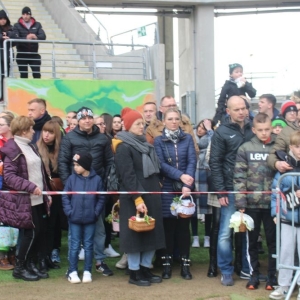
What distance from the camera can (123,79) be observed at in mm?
13836

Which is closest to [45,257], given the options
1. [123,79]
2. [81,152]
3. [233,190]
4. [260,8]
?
[81,152]

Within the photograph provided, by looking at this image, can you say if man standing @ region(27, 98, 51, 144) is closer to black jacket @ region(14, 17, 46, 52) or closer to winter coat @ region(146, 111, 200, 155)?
winter coat @ region(146, 111, 200, 155)

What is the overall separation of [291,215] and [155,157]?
1592 mm

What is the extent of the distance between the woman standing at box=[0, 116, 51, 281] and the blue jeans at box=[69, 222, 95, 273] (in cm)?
39

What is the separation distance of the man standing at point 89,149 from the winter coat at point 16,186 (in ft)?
1.87

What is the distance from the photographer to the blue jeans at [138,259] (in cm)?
620

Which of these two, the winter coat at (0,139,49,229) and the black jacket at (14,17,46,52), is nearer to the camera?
the winter coat at (0,139,49,229)

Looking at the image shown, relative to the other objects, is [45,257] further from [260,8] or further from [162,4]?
[260,8]

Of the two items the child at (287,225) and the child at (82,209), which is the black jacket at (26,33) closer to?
the child at (82,209)

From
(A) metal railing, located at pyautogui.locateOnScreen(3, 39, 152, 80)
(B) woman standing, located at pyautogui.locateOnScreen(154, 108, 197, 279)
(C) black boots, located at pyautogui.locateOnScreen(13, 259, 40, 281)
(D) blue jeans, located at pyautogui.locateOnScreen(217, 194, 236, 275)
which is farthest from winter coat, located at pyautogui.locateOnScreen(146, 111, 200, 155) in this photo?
(A) metal railing, located at pyautogui.locateOnScreen(3, 39, 152, 80)

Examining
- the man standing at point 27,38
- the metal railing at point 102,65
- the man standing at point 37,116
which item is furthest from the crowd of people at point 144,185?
the metal railing at point 102,65

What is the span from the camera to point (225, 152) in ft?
20.7

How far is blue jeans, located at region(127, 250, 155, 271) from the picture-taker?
6195mm

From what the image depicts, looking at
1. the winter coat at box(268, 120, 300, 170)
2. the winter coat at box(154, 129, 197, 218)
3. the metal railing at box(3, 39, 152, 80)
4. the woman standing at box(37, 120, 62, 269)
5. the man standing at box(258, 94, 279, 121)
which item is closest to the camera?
the winter coat at box(268, 120, 300, 170)
